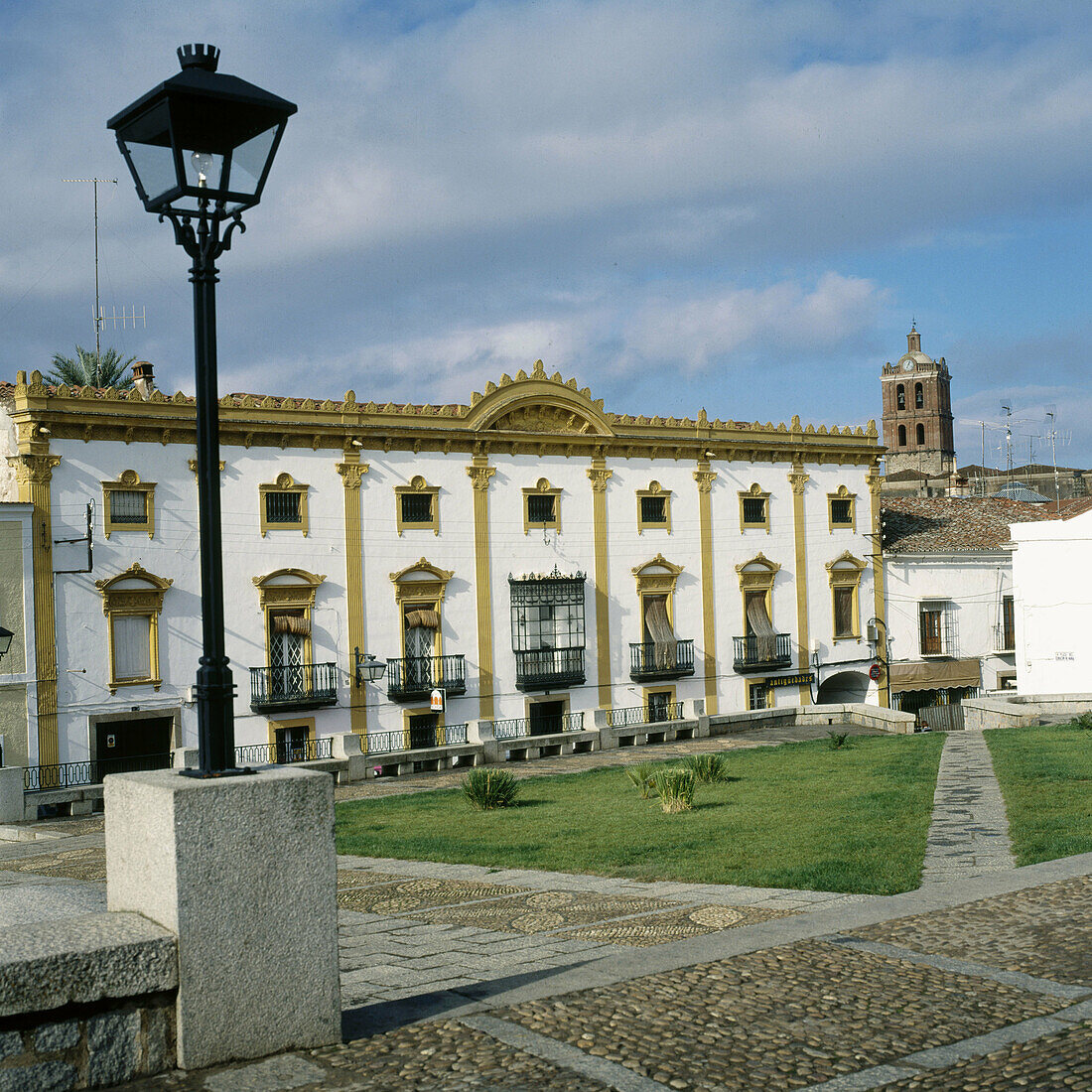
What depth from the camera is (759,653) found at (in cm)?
3766

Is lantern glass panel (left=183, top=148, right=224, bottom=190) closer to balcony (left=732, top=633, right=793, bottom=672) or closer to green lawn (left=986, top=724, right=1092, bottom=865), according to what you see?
green lawn (left=986, top=724, right=1092, bottom=865)

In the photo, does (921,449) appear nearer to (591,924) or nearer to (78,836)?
(78,836)

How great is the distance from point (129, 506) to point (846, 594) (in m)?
23.7

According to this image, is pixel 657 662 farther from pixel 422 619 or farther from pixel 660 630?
pixel 422 619

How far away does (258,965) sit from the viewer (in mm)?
4887

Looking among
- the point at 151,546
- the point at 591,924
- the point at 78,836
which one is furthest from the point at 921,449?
the point at 591,924

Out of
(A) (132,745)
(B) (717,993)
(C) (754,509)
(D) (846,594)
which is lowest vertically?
(A) (132,745)

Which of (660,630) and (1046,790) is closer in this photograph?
(1046,790)

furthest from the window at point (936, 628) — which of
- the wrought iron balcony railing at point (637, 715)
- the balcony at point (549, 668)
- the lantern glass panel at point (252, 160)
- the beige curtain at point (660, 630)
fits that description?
the lantern glass panel at point (252, 160)

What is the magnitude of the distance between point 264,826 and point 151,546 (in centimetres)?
2410

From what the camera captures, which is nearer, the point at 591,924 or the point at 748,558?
the point at 591,924

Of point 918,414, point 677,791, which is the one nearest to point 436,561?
point 677,791

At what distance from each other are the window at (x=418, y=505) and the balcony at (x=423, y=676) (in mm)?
3360

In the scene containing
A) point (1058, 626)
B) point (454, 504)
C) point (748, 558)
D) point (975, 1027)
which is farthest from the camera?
point (748, 558)
